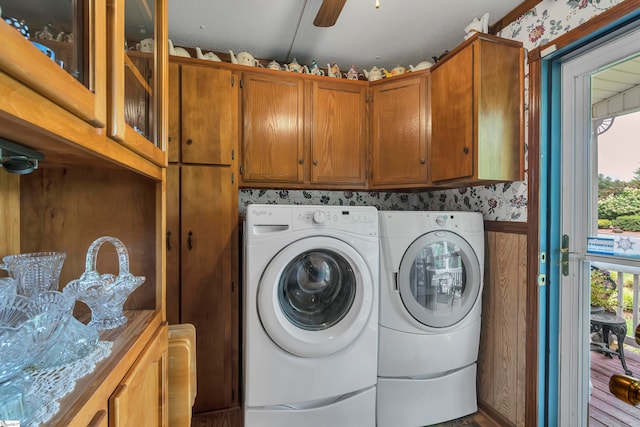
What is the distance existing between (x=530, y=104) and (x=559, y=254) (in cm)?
82

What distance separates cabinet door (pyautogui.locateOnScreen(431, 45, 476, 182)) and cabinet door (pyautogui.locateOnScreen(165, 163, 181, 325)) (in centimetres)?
164

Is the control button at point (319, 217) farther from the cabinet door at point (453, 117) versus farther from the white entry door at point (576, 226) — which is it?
the white entry door at point (576, 226)

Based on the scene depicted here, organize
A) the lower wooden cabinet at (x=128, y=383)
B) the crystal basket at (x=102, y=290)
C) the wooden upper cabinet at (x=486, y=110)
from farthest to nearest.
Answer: the wooden upper cabinet at (x=486, y=110) < the crystal basket at (x=102, y=290) < the lower wooden cabinet at (x=128, y=383)

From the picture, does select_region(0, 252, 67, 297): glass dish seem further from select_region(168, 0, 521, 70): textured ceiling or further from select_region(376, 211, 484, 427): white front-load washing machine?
select_region(168, 0, 521, 70): textured ceiling

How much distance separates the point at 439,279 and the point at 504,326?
492 millimetres

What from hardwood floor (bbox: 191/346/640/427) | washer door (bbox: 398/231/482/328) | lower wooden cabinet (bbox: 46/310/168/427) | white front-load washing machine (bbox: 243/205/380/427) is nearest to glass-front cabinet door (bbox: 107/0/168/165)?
lower wooden cabinet (bbox: 46/310/168/427)

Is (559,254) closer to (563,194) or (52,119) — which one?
(563,194)

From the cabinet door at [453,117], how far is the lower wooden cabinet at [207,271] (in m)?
1.35

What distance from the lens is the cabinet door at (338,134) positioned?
6.73 feet

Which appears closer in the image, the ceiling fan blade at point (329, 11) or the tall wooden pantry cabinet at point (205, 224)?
the ceiling fan blade at point (329, 11)

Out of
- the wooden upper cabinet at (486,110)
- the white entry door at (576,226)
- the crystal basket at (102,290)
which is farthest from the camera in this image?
the wooden upper cabinet at (486,110)

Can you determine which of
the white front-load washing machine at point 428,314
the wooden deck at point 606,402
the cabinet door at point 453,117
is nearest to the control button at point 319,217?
the white front-load washing machine at point 428,314

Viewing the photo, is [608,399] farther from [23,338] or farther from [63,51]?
[63,51]

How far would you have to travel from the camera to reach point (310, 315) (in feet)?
5.19
